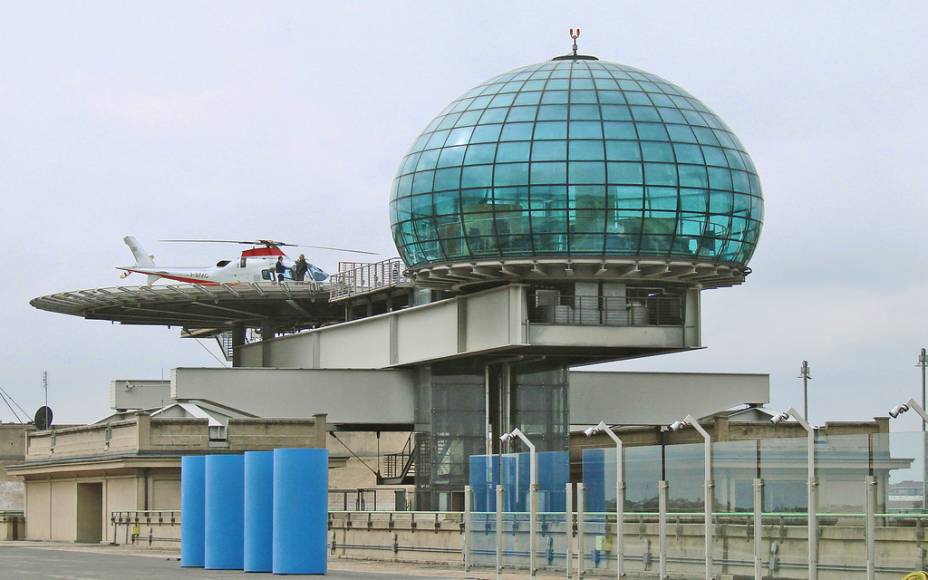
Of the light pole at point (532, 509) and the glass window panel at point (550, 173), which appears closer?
the light pole at point (532, 509)

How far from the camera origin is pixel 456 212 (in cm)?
5938

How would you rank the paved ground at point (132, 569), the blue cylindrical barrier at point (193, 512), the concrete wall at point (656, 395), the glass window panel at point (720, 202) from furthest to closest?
the concrete wall at point (656, 395) < the glass window panel at point (720, 202) < the blue cylindrical barrier at point (193, 512) < the paved ground at point (132, 569)

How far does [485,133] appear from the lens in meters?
59.8

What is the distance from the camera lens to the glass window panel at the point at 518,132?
58.9m

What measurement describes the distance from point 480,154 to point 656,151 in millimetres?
5972

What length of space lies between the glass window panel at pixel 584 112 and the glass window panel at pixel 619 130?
1.88 ft

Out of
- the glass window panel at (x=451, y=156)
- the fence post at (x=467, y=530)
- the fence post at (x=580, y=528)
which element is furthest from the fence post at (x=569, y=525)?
the glass window panel at (x=451, y=156)

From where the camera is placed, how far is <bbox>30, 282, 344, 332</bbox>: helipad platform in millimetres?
80438

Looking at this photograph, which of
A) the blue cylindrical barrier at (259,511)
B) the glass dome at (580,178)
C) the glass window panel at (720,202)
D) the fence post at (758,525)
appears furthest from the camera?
the glass window panel at (720,202)

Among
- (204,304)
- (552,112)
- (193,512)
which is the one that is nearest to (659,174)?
(552,112)


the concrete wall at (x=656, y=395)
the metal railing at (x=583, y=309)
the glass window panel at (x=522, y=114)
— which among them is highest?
the glass window panel at (x=522, y=114)

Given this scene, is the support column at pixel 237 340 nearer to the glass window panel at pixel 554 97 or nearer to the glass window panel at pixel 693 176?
the glass window panel at pixel 554 97

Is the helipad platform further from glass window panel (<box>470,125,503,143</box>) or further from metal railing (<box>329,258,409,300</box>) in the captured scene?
glass window panel (<box>470,125,503,143</box>)

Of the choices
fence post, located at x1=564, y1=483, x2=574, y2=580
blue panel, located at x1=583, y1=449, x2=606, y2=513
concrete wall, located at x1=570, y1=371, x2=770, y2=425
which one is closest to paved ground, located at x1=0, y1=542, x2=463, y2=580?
fence post, located at x1=564, y1=483, x2=574, y2=580
